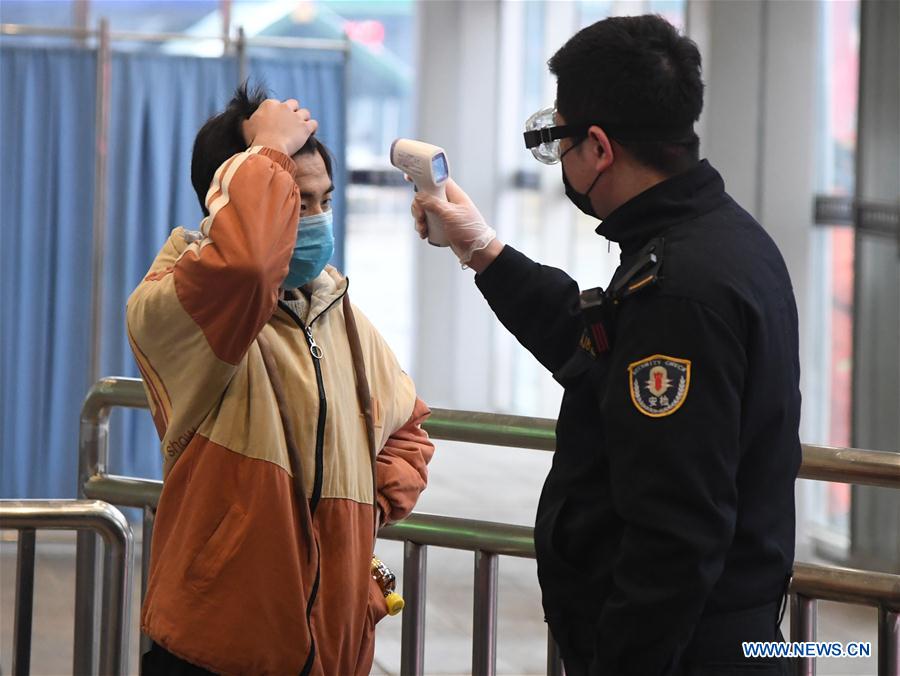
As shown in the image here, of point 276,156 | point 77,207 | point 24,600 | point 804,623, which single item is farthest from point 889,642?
point 77,207

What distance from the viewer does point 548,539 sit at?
173 cm

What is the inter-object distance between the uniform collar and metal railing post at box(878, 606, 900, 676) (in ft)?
2.64

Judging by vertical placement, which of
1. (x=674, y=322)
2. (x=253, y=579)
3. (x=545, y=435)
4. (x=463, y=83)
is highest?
(x=463, y=83)

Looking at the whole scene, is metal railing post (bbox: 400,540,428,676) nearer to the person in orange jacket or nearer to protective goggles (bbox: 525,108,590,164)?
the person in orange jacket

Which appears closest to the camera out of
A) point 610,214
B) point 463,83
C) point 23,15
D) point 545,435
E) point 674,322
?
point 674,322

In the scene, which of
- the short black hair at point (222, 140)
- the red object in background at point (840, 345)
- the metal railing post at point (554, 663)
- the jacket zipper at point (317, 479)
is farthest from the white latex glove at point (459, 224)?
the red object in background at point (840, 345)

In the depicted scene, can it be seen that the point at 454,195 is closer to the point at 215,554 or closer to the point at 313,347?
the point at 313,347

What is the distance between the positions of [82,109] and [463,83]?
566cm

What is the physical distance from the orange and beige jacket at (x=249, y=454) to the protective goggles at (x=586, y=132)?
0.38m

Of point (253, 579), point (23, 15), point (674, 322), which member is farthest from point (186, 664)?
point (23, 15)

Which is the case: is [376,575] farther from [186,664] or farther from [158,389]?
[158,389]

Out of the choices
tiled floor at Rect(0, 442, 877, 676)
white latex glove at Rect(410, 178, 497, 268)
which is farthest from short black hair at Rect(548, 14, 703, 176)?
tiled floor at Rect(0, 442, 877, 676)

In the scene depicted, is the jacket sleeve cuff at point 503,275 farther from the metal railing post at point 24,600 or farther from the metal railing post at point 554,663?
the metal railing post at point 24,600

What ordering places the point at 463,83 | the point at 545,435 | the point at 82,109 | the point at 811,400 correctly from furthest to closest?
the point at 463,83 < the point at 811,400 < the point at 82,109 < the point at 545,435
